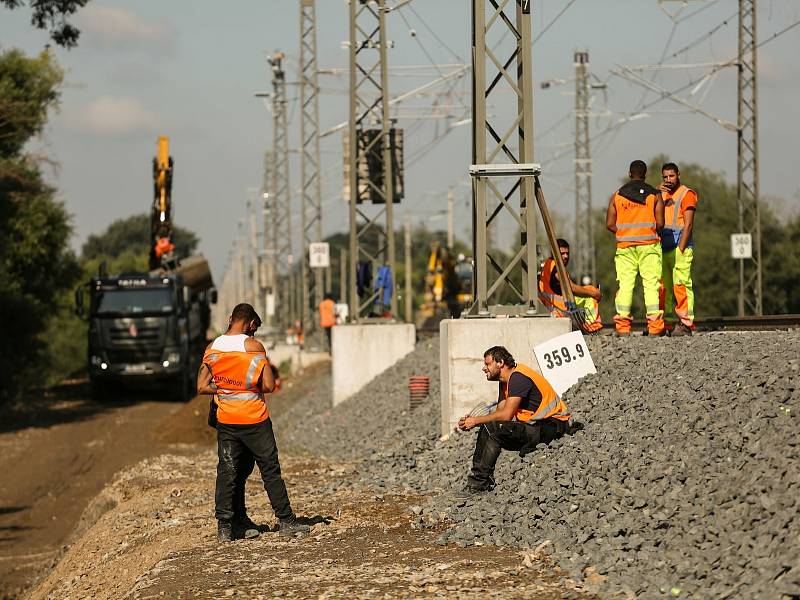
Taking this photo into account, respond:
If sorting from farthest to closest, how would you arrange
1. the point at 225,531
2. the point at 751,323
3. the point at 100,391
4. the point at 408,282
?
1. the point at 408,282
2. the point at 100,391
3. the point at 751,323
4. the point at 225,531

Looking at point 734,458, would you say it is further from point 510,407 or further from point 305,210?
point 305,210

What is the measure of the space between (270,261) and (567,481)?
55711 mm

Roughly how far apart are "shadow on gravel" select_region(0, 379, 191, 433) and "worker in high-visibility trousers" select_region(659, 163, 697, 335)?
1863 cm

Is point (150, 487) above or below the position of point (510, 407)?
below

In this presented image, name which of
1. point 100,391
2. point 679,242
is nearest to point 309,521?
point 679,242

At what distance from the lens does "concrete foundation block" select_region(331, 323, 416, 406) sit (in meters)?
25.4

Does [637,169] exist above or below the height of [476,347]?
above

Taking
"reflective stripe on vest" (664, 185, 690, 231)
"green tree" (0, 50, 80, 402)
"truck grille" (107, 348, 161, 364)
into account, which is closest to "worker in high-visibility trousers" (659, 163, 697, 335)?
"reflective stripe on vest" (664, 185, 690, 231)

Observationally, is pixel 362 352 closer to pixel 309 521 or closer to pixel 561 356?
pixel 561 356

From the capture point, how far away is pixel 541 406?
11.6m

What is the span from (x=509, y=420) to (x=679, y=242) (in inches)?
181

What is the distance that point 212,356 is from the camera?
11000mm

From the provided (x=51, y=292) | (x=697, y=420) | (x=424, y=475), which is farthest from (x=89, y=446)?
(x=51, y=292)

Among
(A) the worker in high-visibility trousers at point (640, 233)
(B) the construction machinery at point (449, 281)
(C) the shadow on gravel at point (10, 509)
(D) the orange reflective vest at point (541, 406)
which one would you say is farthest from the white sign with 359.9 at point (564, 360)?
(B) the construction machinery at point (449, 281)
